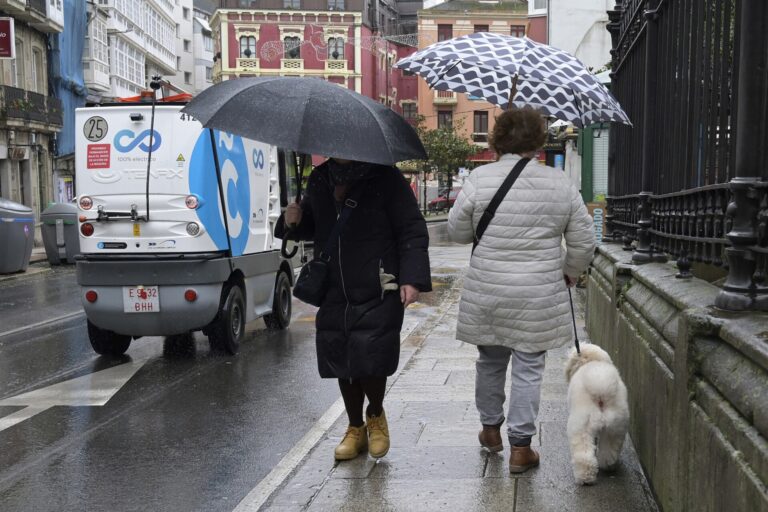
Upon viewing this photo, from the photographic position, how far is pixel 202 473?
5.24 m

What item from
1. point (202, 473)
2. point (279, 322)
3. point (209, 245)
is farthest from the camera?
point (279, 322)

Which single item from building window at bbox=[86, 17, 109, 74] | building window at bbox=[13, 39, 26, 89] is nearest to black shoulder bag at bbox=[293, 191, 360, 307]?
building window at bbox=[13, 39, 26, 89]

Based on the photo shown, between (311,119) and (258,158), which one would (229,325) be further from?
(311,119)

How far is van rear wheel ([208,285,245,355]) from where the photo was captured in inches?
352

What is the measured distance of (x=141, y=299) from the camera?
27.6 ft

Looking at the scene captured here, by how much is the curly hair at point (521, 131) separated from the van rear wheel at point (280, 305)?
626 cm

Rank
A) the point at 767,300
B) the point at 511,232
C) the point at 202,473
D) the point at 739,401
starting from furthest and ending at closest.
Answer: the point at 202,473, the point at 511,232, the point at 767,300, the point at 739,401

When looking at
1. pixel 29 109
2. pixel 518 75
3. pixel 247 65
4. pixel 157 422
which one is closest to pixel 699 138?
pixel 518 75

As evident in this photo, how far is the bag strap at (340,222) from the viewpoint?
491cm

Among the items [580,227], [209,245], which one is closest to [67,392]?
[209,245]

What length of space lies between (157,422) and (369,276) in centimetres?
251

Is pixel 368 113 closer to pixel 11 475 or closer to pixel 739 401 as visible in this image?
pixel 739 401

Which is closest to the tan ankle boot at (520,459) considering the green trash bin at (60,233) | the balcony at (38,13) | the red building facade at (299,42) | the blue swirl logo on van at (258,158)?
the blue swirl logo on van at (258,158)

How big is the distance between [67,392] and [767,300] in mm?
6038
